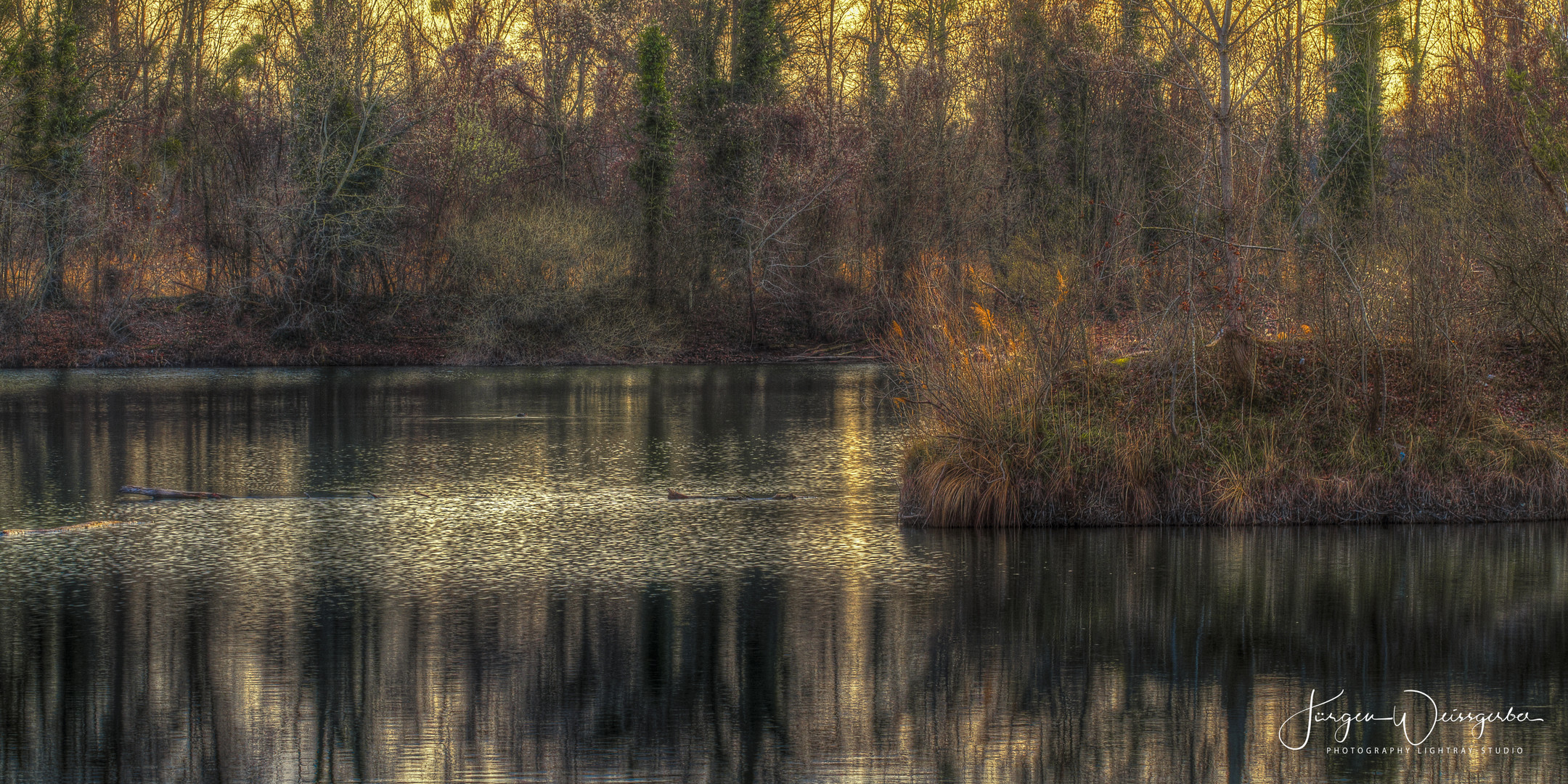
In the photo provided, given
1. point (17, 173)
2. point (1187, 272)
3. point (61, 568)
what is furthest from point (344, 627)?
point (17, 173)

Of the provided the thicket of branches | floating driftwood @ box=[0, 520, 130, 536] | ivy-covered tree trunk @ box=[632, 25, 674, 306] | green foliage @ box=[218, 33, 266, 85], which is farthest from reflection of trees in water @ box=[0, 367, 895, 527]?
green foliage @ box=[218, 33, 266, 85]

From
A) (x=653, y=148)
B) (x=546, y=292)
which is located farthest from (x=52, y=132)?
(x=653, y=148)

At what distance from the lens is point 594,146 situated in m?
51.7

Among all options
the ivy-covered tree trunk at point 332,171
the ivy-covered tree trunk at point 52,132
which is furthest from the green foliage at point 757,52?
the ivy-covered tree trunk at point 52,132

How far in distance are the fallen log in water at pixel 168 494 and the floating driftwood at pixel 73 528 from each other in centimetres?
184

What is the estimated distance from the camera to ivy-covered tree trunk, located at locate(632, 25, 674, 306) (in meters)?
48.6

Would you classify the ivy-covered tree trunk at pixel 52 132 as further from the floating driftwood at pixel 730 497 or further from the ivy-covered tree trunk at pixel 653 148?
the floating driftwood at pixel 730 497

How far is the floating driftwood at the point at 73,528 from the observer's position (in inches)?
608

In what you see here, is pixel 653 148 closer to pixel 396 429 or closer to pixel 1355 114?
pixel 1355 114

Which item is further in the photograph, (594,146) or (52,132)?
(594,146)

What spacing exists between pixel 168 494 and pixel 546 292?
28.0 metres

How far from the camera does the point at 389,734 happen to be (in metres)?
8.65

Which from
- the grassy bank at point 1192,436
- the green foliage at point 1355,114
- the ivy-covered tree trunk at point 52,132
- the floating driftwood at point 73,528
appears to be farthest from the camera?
the ivy-covered tree trunk at point 52,132

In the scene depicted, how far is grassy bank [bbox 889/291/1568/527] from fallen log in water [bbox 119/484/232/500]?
28.5 feet
